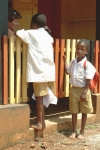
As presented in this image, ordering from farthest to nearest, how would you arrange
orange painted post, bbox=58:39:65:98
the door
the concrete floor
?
the door → orange painted post, bbox=58:39:65:98 → the concrete floor

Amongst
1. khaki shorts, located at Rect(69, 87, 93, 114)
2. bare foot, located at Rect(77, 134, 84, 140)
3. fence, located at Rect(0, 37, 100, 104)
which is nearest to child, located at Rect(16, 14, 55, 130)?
fence, located at Rect(0, 37, 100, 104)

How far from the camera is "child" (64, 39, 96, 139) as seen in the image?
4.84m

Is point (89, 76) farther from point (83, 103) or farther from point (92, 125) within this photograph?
point (92, 125)

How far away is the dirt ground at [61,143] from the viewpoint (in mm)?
4504

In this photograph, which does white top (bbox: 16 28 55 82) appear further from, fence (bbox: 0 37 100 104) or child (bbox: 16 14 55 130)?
fence (bbox: 0 37 100 104)

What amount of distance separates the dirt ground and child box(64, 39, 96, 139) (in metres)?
0.14

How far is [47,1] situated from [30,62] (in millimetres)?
4425

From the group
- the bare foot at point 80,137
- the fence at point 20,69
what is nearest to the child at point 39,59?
the fence at point 20,69

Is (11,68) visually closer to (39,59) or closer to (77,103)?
(39,59)

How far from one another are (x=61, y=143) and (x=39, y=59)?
126cm

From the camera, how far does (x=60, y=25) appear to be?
9.27 metres

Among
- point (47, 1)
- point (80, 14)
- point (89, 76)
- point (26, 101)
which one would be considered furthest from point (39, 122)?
point (80, 14)

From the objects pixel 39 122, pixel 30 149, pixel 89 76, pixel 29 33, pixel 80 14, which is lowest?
pixel 30 149

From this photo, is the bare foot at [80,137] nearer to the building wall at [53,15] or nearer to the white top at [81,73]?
the white top at [81,73]
